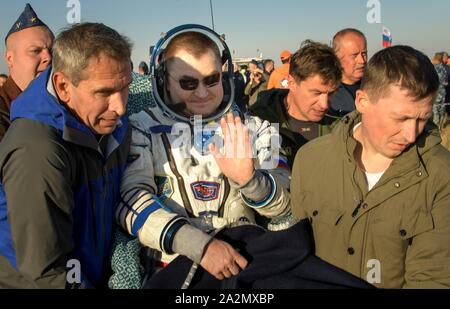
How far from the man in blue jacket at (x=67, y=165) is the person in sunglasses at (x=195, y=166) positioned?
0.53 feet

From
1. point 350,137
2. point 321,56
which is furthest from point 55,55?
point 321,56

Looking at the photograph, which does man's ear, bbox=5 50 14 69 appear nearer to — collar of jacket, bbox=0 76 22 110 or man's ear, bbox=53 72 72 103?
collar of jacket, bbox=0 76 22 110

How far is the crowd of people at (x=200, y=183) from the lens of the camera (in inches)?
66.2

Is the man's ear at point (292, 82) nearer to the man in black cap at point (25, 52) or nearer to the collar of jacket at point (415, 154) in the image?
the collar of jacket at point (415, 154)

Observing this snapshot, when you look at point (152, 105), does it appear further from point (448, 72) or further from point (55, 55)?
point (448, 72)

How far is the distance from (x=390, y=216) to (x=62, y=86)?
1.48 m

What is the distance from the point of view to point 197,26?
228cm

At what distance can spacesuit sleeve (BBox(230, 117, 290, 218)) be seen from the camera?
6.50ft

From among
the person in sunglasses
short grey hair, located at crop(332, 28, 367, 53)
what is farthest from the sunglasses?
short grey hair, located at crop(332, 28, 367, 53)

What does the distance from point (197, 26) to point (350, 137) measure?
95 centimetres

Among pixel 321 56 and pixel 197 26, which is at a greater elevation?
pixel 197 26

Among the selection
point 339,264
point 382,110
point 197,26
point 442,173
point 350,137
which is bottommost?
point 339,264

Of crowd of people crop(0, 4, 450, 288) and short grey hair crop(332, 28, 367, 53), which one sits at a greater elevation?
short grey hair crop(332, 28, 367, 53)

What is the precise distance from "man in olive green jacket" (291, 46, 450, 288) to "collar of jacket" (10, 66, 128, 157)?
3.57ft
